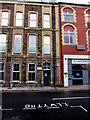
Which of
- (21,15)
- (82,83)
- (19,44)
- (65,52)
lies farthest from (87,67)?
(21,15)

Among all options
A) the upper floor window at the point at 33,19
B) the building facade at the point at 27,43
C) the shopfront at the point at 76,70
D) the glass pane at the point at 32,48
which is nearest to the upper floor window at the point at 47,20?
the building facade at the point at 27,43

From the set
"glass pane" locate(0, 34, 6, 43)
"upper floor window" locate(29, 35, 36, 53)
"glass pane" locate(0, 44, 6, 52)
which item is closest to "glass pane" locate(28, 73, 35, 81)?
"upper floor window" locate(29, 35, 36, 53)

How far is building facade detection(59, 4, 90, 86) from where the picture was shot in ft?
55.3

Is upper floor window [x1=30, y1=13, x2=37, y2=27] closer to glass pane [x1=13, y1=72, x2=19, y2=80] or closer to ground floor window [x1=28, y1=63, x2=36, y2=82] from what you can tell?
ground floor window [x1=28, y1=63, x2=36, y2=82]

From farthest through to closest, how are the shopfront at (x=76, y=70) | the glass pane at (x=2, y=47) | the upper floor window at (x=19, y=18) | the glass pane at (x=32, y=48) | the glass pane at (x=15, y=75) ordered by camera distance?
1. the upper floor window at (x=19, y=18)
2. the glass pane at (x=32, y=48)
3. the shopfront at (x=76, y=70)
4. the glass pane at (x=2, y=47)
5. the glass pane at (x=15, y=75)

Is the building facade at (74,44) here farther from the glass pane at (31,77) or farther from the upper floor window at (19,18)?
the upper floor window at (19,18)

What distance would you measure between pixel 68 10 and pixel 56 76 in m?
9.63

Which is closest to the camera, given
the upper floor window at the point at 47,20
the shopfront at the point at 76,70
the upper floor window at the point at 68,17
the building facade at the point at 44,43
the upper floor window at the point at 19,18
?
the building facade at the point at 44,43

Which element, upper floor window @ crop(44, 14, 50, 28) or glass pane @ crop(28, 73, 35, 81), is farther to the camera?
upper floor window @ crop(44, 14, 50, 28)

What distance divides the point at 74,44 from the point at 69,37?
122 cm

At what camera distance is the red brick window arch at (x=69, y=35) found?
689 inches

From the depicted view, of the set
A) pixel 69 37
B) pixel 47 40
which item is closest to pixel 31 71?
pixel 47 40

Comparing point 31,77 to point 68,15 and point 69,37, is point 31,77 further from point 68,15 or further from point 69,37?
point 68,15

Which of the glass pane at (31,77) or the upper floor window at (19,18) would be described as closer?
the glass pane at (31,77)
